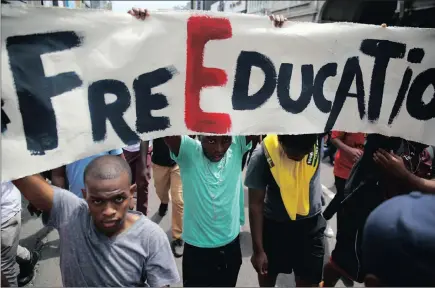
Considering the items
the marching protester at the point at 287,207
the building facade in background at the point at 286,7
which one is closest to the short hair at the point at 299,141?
the marching protester at the point at 287,207

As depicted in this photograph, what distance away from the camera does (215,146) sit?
6.44 feet

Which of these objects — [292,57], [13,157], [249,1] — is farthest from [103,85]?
[249,1]

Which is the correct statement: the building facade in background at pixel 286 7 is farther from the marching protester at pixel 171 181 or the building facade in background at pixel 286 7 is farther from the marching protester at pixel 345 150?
the marching protester at pixel 345 150

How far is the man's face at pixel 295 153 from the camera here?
206 cm

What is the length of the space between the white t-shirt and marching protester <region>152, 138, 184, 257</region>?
4.73 feet

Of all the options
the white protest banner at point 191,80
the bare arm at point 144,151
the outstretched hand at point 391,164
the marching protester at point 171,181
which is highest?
the white protest banner at point 191,80

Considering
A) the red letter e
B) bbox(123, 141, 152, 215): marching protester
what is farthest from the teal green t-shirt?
bbox(123, 141, 152, 215): marching protester

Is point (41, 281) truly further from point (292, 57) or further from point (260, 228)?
point (292, 57)

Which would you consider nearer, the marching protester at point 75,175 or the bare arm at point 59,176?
the marching protester at point 75,175

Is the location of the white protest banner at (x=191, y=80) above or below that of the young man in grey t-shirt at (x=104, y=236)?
above

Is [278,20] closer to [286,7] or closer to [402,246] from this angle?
[402,246]

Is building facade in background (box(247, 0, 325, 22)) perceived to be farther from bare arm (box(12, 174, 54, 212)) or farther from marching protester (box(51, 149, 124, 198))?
bare arm (box(12, 174, 54, 212))

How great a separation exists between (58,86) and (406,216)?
1.35m

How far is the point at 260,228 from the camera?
7.18 feet
